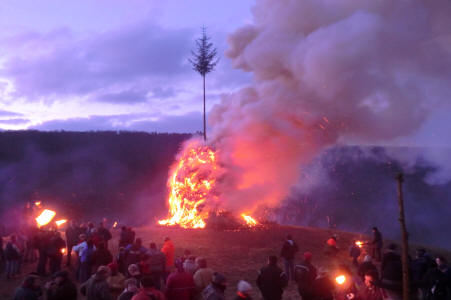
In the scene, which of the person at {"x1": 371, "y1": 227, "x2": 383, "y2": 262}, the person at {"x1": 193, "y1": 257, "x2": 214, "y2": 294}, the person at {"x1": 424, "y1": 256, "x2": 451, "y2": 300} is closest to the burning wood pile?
the person at {"x1": 371, "y1": 227, "x2": 383, "y2": 262}

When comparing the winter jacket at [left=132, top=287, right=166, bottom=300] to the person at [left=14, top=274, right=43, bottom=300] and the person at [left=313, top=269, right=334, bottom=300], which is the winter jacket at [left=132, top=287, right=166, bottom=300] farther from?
the person at [left=313, top=269, right=334, bottom=300]

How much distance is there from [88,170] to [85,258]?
2806cm

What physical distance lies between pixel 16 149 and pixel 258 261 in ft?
93.6

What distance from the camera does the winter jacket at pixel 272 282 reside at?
8.05 metres

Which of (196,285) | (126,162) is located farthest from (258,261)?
(126,162)

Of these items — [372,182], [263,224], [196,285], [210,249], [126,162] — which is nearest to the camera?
[196,285]

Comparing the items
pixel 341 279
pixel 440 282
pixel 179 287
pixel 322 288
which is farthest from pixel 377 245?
pixel 179 287

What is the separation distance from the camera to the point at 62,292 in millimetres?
6375

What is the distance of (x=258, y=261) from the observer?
49.1 feet

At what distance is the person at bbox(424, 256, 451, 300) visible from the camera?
29.2 ft

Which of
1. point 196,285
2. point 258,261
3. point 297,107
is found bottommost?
point 258,261

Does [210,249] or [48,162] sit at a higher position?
[48,162]

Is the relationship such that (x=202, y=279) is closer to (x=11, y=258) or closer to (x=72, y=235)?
(x=72, y=235)

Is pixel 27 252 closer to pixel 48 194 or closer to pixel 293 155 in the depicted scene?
pixel 293 155
